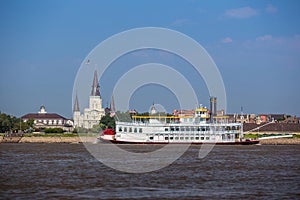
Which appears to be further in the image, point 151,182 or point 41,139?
point 41,139

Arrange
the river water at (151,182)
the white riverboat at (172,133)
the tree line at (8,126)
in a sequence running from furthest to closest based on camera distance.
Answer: the tree line at (8,126), the white riverboat at (172,133), the river water at (151,182)

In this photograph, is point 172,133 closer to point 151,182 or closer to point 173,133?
point 173,133

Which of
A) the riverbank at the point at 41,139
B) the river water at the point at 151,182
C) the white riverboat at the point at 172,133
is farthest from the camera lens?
the riverbank at the point at 41,139

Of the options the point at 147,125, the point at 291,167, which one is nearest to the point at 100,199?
the point at 291,167

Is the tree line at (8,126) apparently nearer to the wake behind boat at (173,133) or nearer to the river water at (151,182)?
the wake behind boat at (173,133)

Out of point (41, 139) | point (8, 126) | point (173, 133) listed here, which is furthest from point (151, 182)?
point (8, 126)

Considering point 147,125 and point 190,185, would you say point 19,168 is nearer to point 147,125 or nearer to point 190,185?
point 190,185

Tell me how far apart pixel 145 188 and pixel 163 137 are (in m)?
64.4

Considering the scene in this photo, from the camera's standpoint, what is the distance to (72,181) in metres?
34.3

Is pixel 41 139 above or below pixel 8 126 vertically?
below

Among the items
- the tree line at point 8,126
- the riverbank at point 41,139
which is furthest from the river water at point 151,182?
the tree line at point 8,126

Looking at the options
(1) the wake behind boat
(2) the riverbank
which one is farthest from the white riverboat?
(2) the riverbank

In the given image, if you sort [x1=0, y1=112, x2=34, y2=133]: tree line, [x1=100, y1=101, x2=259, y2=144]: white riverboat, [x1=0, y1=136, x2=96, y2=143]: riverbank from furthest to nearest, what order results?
[x1=0, y1=112, x2=34, y2=133]: tree line
[x1=0, y1=136, x2=96, y2=143]: riverbank
[x1=100, y1=101, x2=259, y2=144]: white riverboat

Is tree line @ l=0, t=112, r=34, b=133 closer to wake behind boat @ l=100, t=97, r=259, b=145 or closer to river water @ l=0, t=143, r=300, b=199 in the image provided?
wake behind boat @ l=100, t=97, r=259, b=145
